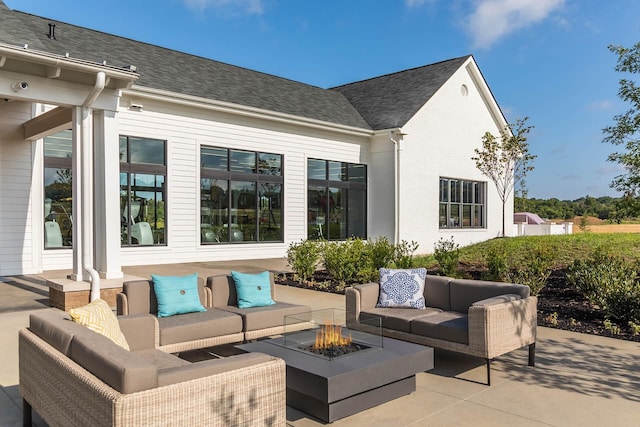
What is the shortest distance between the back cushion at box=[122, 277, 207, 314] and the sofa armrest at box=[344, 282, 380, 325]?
2228mm

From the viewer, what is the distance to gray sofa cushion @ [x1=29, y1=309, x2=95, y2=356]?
10.4ft

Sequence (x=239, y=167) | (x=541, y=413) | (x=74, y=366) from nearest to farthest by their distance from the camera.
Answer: (x=74, y=366), (x=541, y=413), (x=239, y=167)

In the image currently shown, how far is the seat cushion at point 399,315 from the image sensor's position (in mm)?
5387

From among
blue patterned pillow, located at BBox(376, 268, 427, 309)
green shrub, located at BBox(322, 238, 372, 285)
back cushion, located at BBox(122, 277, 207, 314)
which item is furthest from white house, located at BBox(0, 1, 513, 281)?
blue patterned pillow, located at BBox(376, 268, 427, 309)

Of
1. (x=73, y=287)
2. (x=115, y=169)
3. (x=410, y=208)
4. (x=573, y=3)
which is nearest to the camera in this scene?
(x=73, y=287)

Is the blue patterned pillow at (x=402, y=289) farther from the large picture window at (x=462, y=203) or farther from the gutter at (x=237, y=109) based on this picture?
the large picture window at (x=462, y=203)

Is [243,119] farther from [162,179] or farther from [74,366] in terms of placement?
[74,366]

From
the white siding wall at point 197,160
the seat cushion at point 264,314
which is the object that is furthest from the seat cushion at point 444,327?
the white siding wall at point 197,160

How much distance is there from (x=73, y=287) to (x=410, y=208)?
1236 centimetres

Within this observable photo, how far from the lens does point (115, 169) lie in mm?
8367

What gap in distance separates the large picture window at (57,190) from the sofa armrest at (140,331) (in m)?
8.19

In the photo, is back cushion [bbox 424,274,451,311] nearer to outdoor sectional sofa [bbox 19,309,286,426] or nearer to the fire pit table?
the fire pit table

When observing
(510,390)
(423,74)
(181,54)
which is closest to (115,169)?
(510,390)

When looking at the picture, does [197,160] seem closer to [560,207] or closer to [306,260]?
[306,260]
